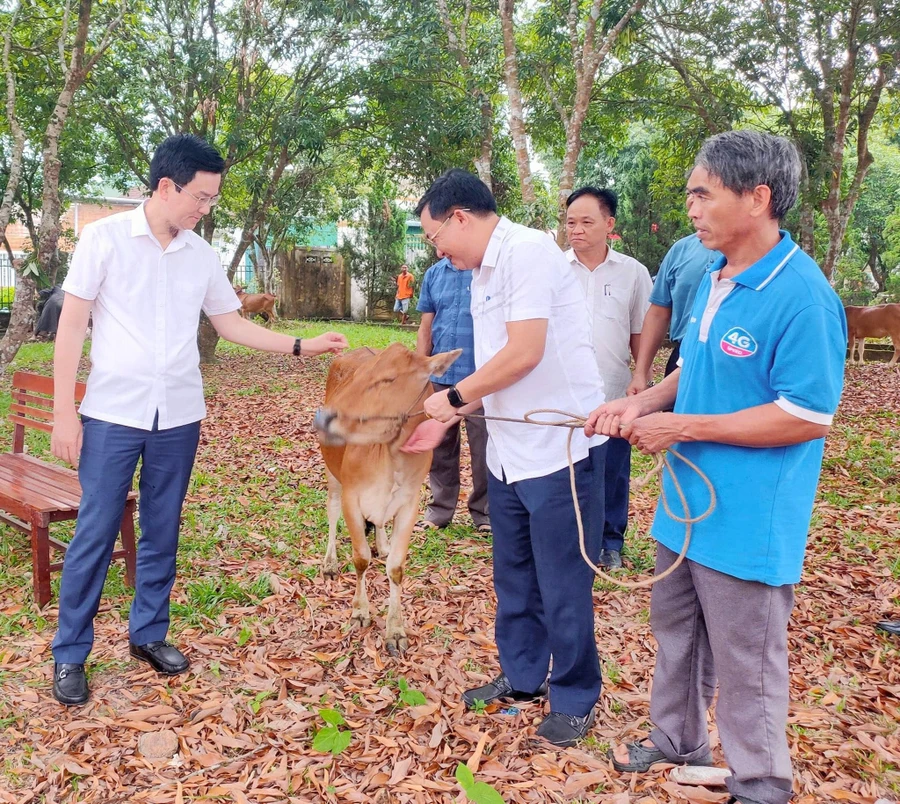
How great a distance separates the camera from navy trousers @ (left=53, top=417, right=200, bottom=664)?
3.34 meters

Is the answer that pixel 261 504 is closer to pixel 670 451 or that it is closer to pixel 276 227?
pixel 670 451

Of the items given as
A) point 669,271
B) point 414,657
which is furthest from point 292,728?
point 669,271

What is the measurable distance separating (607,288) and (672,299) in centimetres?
40

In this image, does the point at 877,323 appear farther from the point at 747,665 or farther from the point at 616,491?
the point at 747,665

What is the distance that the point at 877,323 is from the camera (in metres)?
13.5

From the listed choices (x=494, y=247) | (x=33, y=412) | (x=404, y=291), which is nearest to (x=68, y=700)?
(x=33, y=412)

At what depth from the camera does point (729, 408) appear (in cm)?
242

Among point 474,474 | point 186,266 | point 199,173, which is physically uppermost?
point 199,173

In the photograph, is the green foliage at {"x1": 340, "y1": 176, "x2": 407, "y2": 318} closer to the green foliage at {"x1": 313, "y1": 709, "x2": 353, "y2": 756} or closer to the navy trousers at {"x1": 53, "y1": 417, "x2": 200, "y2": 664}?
the navy trousers at {"x1": 53, "y1": 417, "x2": 200, "y2": 664}

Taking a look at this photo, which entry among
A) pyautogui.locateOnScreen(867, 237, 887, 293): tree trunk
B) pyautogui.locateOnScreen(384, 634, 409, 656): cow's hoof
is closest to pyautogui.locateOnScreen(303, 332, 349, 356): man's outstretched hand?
pyautogui.locateOnScreen(384, 634, 409, 656): cow's hoof

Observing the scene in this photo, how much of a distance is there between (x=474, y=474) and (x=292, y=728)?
251 centimetres

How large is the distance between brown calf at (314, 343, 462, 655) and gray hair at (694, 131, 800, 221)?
1350 mm

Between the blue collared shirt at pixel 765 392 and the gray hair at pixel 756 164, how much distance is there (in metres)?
0.17

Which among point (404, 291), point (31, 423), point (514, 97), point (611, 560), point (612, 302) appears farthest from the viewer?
point (404, 291)
